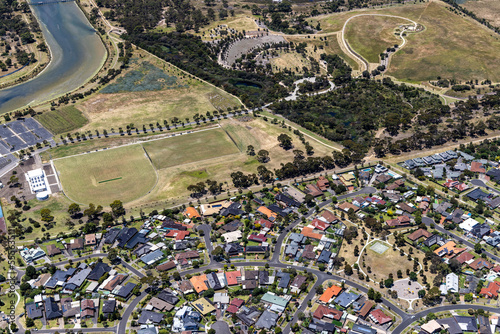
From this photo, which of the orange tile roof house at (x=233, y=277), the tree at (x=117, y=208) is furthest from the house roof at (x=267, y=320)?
the tree at (x=117, y=208)

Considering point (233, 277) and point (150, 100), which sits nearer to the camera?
point (233, 277)

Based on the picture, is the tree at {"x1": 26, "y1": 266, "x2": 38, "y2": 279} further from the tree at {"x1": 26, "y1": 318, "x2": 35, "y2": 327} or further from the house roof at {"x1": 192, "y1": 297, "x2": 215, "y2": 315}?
the house roof at {"x1": 192, "y1": 297, "x2": 215, "y2": 315}

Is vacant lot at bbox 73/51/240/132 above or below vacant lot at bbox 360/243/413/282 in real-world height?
above

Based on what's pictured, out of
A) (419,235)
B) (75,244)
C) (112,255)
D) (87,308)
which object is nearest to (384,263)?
Answer: (419,235)

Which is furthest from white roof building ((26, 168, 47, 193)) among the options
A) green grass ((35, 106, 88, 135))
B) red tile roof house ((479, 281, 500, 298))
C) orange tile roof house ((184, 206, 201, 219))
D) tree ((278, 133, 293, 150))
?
red tile roof house ((479, 281, 500, 298))

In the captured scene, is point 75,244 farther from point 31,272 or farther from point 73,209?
point 73,209


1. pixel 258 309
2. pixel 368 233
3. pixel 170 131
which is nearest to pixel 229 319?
pixel 258 309

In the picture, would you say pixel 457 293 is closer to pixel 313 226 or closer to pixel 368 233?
pixel 368 233

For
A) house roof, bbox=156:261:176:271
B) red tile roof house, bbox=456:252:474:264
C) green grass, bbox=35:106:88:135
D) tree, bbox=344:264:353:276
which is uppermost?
green grass, bbox=35:106:88:135
